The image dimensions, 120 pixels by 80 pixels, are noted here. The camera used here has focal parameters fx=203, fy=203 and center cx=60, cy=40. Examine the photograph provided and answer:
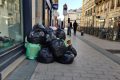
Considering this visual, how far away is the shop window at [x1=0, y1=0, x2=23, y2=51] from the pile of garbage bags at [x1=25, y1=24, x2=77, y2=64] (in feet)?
1.59

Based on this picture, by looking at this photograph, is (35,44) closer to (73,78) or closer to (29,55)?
(29,55)

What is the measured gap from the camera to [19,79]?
4.50m

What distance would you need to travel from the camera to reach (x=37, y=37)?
6.77 m

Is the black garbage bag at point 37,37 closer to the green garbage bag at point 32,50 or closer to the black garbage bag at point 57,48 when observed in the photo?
the green garbage bag at point 32,50

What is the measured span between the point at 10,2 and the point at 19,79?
8.93ft

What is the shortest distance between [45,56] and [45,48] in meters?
0.42

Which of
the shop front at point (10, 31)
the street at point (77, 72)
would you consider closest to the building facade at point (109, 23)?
the street at point (77, 72)

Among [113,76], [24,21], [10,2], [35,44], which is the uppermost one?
[10,2]

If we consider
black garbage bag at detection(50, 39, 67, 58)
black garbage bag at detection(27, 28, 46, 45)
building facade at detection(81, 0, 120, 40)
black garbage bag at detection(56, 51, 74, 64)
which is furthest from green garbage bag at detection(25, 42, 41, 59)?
building facade at detection(81, 0, 120, 40)

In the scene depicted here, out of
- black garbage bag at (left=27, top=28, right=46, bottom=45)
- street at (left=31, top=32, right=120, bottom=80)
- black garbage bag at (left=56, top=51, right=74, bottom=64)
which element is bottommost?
street at (left=31, top=32, right=120, bottom=80)

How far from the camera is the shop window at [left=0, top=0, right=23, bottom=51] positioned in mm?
5430

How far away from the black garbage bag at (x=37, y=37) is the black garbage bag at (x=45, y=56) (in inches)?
20.2

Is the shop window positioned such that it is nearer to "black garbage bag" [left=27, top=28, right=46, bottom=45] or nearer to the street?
"black garbage bag" [left=27, top=28, right=46, bottom=45]

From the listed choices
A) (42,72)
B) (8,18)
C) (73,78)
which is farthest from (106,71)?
(8,18)
